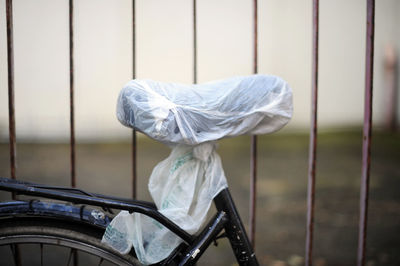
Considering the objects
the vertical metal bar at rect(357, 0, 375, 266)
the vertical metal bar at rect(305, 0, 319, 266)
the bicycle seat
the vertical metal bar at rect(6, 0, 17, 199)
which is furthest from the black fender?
the vertical metal bar at rect(357, 0, 375, 266)

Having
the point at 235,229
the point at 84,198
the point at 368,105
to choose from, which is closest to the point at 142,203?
the point at 84,198

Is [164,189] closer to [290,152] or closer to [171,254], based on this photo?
[171,254]

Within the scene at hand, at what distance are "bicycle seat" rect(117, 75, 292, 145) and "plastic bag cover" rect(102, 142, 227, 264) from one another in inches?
3.6

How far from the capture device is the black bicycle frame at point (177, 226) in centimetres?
95

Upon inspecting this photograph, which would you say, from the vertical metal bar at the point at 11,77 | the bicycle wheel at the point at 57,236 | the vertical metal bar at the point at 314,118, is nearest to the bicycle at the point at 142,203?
the bicycle wheel at the point at 57,236

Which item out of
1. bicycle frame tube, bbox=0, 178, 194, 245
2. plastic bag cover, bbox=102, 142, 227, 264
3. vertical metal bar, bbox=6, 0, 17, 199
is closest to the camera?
bicycle frame tube, bbox=0, 178, 194, 245

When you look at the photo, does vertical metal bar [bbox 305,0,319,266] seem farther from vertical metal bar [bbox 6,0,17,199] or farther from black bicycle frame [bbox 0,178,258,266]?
vertical metal bar [bbox 6,0,17,199]

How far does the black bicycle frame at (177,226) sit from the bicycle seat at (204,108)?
22cm

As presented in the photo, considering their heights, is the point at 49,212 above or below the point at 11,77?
below

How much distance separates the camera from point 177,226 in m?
1.04

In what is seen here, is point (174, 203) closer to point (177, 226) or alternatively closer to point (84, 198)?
point (177, 226)

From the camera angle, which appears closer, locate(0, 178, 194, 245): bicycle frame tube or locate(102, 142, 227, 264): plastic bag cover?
locate(0, 178, 194, 245): bicycle frame tube

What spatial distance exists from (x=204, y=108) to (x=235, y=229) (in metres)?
0.41

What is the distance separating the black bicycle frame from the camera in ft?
3.11
